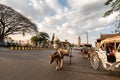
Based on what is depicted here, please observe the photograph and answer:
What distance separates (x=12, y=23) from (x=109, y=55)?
251 ft

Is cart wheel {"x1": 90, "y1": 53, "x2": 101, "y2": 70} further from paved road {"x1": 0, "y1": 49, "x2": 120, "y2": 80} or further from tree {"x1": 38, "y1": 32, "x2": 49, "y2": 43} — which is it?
tree {"x1": 38, "y1": 32, "x2": 49, "y2": 43}

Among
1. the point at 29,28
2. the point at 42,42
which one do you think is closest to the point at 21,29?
the point at 29,28

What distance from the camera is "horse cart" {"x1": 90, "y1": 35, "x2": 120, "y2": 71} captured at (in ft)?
38.7

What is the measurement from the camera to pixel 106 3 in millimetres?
20031

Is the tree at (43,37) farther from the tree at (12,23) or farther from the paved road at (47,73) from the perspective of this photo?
the paved road at (47,73)

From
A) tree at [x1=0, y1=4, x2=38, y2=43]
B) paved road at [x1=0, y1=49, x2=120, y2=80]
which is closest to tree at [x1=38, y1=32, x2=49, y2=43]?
tree at [x1=0, y1=4, x2=38, y2=43]

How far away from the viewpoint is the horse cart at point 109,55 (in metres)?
11.8

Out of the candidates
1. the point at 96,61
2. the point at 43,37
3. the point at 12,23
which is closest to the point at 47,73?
the point at 96,61

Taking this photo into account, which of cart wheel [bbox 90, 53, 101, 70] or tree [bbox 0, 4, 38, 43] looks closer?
cart wheel [bbox 90, 53, 101, 70]

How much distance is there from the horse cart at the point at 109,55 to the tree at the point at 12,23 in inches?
2816

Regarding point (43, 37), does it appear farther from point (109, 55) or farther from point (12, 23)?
point (109, 55)

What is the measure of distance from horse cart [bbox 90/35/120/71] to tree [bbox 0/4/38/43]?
2816 inches

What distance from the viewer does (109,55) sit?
13.0 m

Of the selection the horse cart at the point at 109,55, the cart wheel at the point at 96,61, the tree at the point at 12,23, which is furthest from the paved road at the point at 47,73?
the tree at the point at 12,23
